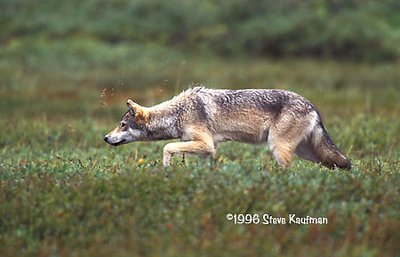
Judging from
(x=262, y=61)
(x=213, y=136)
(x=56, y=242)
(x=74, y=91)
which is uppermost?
(x=262, y=61)

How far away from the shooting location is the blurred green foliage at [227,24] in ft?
106

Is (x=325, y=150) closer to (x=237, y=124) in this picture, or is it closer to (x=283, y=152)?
(x=283, y=152)

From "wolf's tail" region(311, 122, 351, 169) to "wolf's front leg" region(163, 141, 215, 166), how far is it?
1.52 metres

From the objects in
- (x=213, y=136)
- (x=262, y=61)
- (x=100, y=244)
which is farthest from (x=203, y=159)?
(x=262, y=61)

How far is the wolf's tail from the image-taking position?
10.8 meters

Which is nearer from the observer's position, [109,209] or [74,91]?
[109,209]

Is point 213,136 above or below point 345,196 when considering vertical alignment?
above

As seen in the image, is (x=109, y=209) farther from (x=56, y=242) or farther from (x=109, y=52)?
(x=109, y=52)

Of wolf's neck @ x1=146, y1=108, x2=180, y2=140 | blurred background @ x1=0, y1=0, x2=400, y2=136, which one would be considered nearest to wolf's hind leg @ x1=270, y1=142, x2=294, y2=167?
wolf's neck @ x1=146, y1=108, x2=180, y2=140

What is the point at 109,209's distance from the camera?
8.43m

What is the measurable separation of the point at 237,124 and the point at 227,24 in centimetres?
2486

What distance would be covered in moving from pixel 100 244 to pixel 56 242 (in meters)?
0.49

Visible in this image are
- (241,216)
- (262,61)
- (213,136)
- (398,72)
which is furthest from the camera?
(262,61)

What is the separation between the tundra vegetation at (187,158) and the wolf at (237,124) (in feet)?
1.40
